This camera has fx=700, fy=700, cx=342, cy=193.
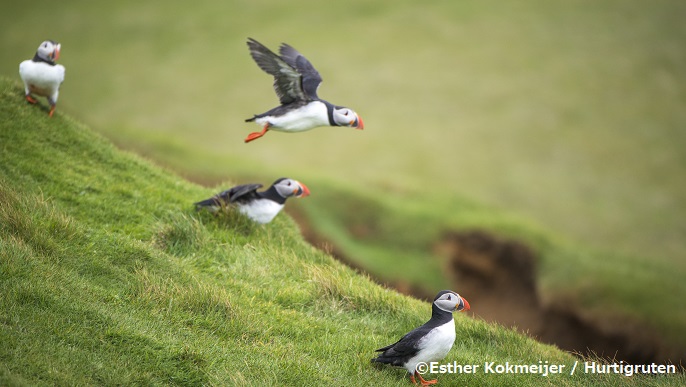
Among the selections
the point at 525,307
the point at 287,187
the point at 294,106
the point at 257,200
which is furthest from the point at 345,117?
the point at 525,307

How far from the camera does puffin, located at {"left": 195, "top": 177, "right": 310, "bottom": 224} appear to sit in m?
9.93

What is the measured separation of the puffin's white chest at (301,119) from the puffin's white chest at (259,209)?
1.76 metres

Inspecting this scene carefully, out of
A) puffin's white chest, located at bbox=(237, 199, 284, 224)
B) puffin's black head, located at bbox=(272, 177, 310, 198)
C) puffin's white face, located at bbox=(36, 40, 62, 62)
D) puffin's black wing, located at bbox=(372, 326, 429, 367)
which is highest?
puffin's white face, located at bbox=(36, 40, 62, 62)

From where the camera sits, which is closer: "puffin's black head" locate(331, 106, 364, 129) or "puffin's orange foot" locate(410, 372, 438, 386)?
"puffin's orange foot" locate(410, 372, 438, 386)

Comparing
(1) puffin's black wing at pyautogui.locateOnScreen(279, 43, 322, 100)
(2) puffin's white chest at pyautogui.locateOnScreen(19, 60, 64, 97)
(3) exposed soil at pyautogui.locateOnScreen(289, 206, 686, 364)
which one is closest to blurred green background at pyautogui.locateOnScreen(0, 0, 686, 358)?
(3) exposed soil at pyautogui.locateOnScreen(289, 206, 686, 364)

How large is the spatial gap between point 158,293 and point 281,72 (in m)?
3.04

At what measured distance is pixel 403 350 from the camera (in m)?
6.74

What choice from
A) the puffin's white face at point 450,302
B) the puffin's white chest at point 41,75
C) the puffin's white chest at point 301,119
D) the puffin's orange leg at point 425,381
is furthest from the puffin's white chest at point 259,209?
the puffin's orange leg at point 425,381

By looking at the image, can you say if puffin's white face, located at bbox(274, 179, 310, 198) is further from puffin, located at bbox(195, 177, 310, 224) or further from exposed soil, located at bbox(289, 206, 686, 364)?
exposed soil, located at bbox(289, 206, 686, 364)

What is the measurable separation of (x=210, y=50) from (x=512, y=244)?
18.0 metres

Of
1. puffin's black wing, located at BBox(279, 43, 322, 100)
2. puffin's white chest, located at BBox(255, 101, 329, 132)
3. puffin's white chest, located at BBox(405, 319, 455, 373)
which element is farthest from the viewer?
puffin's black wing, located at BBox(279, 43, 322, 100)

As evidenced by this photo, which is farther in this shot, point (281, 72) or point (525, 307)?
point (525, 307)

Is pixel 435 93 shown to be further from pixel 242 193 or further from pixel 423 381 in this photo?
pixel 423 381

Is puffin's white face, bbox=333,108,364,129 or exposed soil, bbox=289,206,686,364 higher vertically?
puffin's white face, bbox=333,108,364,129
